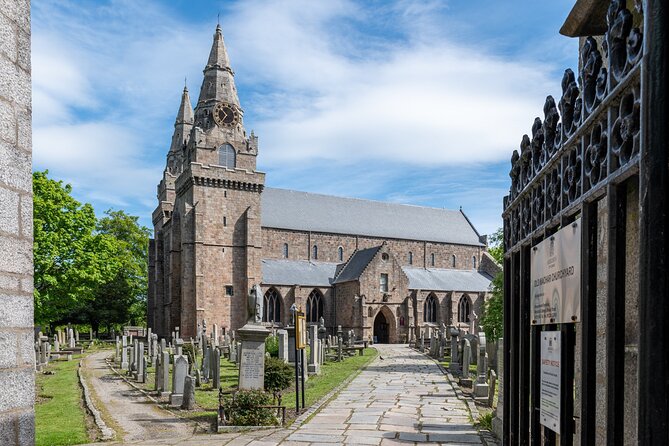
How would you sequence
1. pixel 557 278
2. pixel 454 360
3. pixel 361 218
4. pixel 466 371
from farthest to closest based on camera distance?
1. pixel 361 218
2. pixel 454 360
3. pixel 466 371
4. pixel 557 278

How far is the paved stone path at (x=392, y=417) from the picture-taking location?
9.17m

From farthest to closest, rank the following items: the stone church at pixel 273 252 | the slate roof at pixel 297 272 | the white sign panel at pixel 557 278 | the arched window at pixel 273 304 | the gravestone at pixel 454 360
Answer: the slate roof at pixel 297 272
the arched window at pixel 273 304
the stone church at pixel 273 252
the gravestone at pixel 454 360
the white sign panel at pixel 557 278

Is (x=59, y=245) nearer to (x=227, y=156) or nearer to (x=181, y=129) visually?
(x=227, y=156)

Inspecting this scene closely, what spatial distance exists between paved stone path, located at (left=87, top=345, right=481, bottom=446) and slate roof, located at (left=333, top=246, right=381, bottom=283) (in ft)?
96.8

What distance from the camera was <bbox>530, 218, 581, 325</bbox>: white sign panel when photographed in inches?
118

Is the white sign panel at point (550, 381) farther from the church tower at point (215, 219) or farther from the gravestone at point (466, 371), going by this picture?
the church tower at point (215, 219)

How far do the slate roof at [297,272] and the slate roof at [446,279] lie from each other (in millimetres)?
6673

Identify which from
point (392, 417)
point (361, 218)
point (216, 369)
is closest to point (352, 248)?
point (361, 218)

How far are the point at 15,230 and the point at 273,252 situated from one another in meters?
44.0

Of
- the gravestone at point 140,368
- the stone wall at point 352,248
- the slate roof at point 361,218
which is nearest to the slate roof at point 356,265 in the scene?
the stone wall at point 352,248

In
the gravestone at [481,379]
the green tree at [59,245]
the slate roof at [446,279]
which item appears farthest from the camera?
the slate roof at [446,279]

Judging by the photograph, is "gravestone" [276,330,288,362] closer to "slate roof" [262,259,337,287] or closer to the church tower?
the church tower

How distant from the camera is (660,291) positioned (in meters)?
1.93

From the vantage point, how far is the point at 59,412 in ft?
43.1
